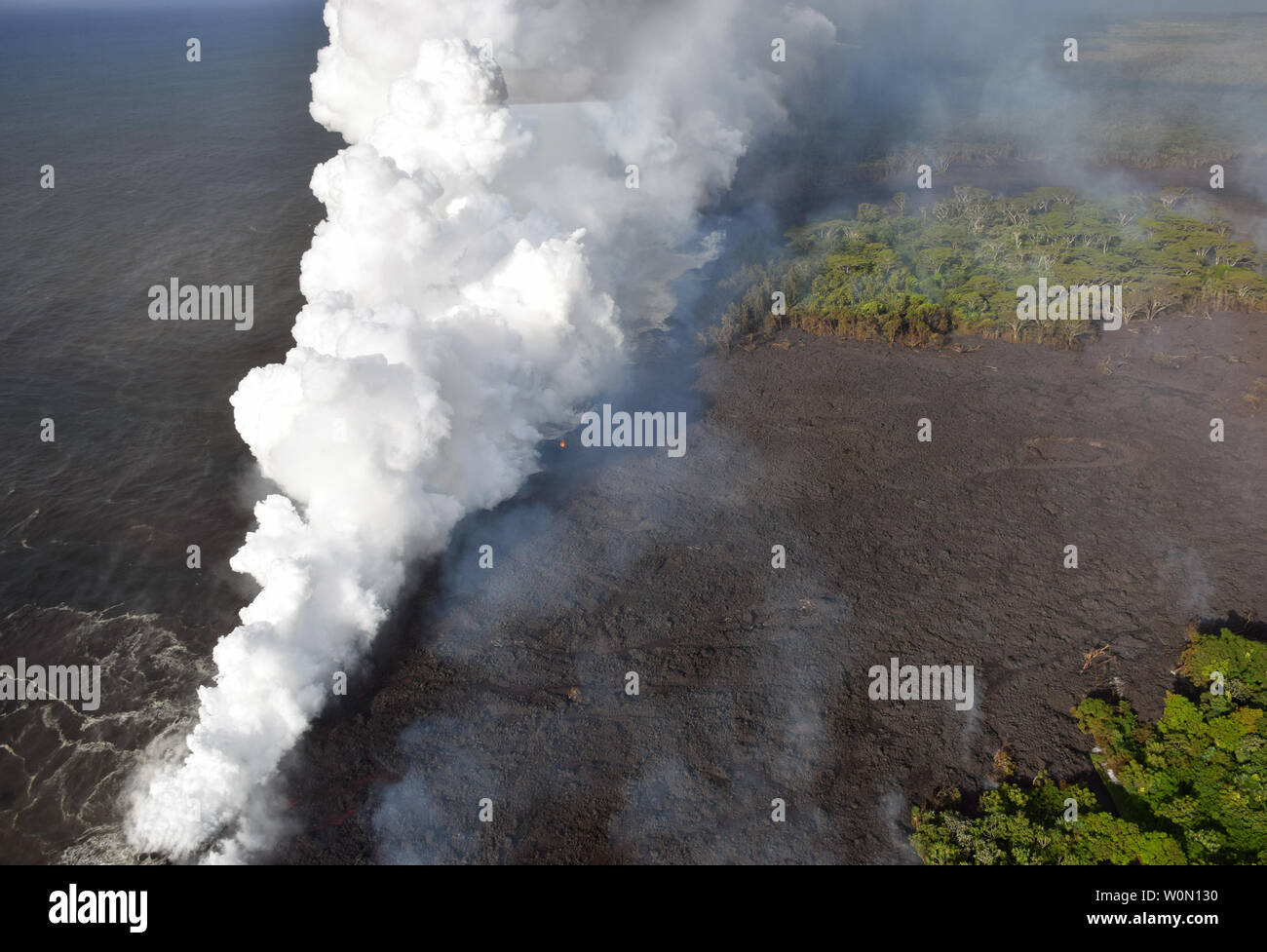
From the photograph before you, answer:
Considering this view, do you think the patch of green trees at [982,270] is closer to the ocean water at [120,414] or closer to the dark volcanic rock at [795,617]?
the dark volcanic rock at [795,617]

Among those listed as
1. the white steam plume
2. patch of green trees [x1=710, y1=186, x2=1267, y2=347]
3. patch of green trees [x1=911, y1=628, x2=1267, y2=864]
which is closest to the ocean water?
the white steam plume

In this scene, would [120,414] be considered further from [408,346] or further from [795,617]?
[795,617]

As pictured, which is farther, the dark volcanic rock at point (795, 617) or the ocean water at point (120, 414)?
the ocean water at point (120, 414)

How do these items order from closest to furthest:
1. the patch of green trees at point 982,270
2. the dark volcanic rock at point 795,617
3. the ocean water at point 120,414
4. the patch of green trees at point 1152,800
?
the patch of green trees at point 1152,800, the dark volcanic rock at point 795,617, the ocean water at point 120,414, the patch of green trees at point 982,270

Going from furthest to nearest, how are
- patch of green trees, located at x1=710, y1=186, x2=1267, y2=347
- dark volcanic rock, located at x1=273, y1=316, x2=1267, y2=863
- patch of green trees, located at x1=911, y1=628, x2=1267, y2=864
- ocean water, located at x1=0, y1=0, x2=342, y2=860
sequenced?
patch of green trees, located at x1=710, y1=186, x2=1267, y2=347 < ocean water, located at x1=0, y1=0, x2=342, y2=860 < dark volcanic rock, located at x1=273, y1=316, x2=1267, y2=863 < patch of green trees, located at x1=911, y1=628, x2=1267, y2=864

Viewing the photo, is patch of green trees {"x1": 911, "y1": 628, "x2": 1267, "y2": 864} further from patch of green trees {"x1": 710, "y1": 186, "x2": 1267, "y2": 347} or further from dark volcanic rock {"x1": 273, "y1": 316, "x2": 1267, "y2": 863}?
patch of green trees {"x1": 710, "y1": 186, "x2": 1267, "y2": 347}

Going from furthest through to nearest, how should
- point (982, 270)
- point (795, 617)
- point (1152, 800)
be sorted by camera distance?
point (982, 270) → point (795, 617) → point (1152, 800)

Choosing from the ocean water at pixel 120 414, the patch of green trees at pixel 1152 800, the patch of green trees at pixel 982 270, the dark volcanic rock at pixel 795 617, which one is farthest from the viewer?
the patch of green trees at pixel 982 270

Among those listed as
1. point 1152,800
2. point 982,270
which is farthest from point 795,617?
point 982,270

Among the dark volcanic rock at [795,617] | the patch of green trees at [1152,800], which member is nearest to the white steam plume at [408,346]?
the dark volcanic rock at [795,617]
